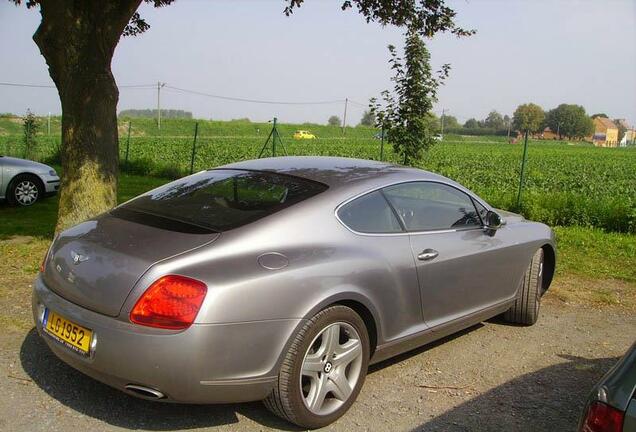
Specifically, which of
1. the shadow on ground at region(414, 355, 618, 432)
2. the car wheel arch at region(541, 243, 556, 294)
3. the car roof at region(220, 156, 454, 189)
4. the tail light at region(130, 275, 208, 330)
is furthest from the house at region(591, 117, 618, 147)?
the tail light at region(130, 275, 208, 330)

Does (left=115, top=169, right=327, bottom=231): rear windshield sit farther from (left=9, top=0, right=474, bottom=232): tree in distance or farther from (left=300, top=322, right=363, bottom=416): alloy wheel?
(left=9, top=0, right=474, bottom=232): tree in distance

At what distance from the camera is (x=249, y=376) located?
2902mm

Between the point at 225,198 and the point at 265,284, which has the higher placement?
the point at 225,198

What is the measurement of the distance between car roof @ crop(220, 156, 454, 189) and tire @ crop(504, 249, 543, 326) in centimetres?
123

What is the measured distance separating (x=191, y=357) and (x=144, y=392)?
1.07ft

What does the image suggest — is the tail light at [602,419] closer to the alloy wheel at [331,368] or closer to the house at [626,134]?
the alloy wheel at [331,368]

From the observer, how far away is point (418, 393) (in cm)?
375

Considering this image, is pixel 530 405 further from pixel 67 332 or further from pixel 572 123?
pixel 572 123

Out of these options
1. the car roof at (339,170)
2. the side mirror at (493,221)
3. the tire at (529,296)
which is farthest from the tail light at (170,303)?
the tire at (529,296)

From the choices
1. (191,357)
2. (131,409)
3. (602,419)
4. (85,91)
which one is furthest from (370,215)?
(85,91)

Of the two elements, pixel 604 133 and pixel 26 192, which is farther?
pixel 604 133

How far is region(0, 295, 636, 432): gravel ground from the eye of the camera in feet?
10.6

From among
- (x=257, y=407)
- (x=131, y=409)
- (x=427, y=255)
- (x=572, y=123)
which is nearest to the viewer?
(x=131, y=409)

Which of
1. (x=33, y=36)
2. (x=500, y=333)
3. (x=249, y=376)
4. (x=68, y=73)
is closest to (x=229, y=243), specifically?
(x=249, y=376)
